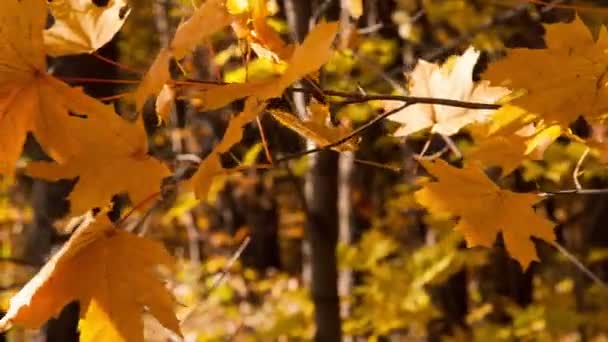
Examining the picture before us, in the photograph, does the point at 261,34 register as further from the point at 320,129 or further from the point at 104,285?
the point at 104,285

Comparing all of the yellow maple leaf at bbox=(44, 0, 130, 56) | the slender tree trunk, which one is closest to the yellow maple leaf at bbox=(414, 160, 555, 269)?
the yellow maple leaf at bbox=(44, 0, 130, 56)

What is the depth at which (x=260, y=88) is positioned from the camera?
2.72 ft

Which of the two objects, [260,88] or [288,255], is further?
[288,255]

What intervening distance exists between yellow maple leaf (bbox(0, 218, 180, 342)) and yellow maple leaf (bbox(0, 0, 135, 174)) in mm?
96

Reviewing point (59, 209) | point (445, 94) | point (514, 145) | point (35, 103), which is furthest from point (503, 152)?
point (59, 209)

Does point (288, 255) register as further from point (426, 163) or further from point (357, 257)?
point (426, 163)

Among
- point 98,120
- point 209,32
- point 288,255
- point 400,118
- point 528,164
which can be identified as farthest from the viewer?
point 288,255

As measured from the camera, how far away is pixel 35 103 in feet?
2.95

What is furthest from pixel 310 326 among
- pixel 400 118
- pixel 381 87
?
pixel 400 118

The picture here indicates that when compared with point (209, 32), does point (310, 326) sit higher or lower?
lower

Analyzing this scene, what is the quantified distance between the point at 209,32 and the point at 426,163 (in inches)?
14.2

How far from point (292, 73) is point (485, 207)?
0.40m

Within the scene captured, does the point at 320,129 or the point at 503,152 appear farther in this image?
the point at 503,152

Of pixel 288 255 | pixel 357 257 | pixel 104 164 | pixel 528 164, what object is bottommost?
pixel 288 255
